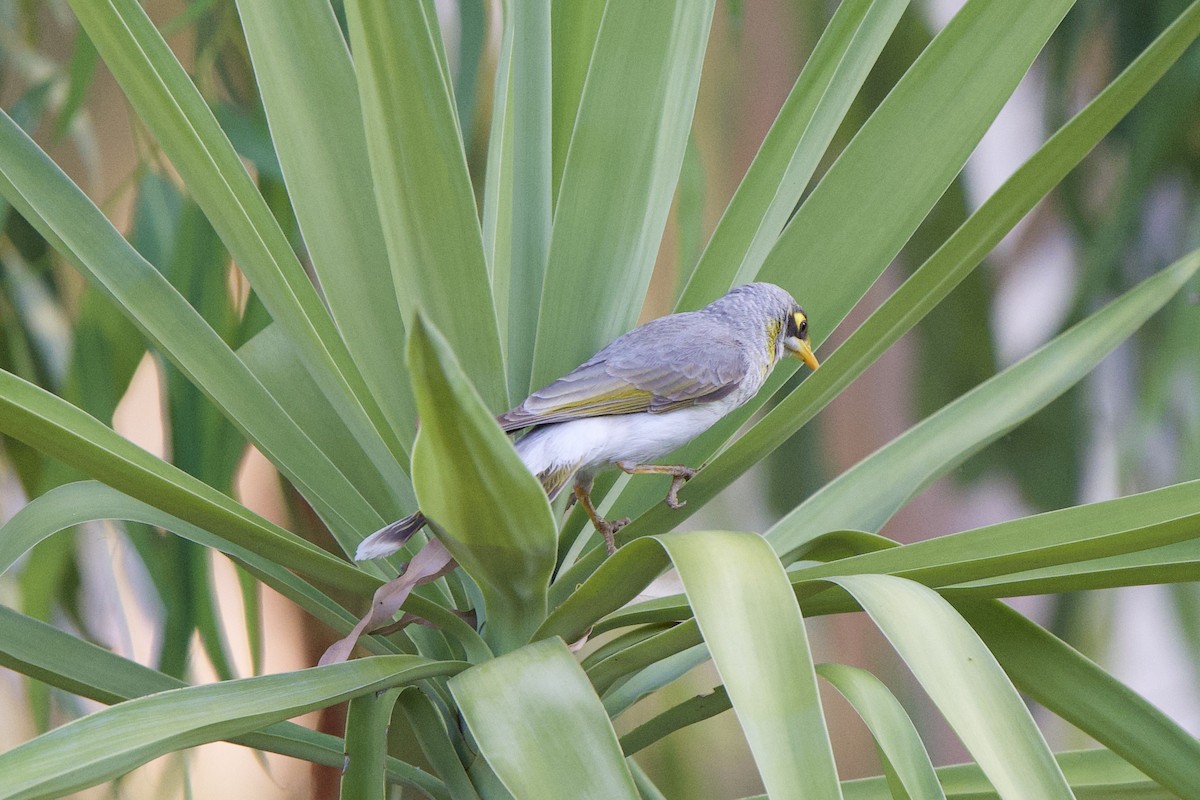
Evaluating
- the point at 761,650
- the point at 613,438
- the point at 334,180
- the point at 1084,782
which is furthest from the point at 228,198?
the point at 1084,782

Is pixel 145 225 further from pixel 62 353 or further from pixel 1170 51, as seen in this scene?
pixel 1170 51

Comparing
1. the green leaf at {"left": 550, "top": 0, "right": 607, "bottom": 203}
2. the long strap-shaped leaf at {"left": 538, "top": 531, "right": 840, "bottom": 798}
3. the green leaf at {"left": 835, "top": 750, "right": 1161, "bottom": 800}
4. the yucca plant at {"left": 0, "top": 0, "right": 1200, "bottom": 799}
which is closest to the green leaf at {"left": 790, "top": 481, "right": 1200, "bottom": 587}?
the yucca plant at {"left": 0, "top": 0, "right": 1200, "bottom": 799}

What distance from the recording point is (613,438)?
2.33ft

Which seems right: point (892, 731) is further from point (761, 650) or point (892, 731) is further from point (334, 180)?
point (334, 180)

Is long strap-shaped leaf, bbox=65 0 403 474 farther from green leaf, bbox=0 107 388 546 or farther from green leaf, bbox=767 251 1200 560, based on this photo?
green leaf, bbox=767 251 1200 560

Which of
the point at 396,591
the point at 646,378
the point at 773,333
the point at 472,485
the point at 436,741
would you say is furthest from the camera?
the point at 773,333

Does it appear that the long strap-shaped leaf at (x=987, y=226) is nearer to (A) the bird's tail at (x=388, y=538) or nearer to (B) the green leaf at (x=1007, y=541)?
(B) the green leaf at (x=1007, y=541)

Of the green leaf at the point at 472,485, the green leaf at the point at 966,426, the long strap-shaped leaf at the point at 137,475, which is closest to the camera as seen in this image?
the green leaf at the point at 472,485

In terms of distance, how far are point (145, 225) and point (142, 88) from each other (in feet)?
2.25

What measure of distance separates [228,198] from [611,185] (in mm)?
274

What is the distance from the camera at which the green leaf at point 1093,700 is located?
50 cm

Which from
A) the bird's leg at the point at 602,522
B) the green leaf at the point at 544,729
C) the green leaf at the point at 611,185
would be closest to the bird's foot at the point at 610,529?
the bird's leg at the point at 602,522

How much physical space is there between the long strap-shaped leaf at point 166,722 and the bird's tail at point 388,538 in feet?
0.21

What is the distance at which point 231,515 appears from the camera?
0.50 metres
